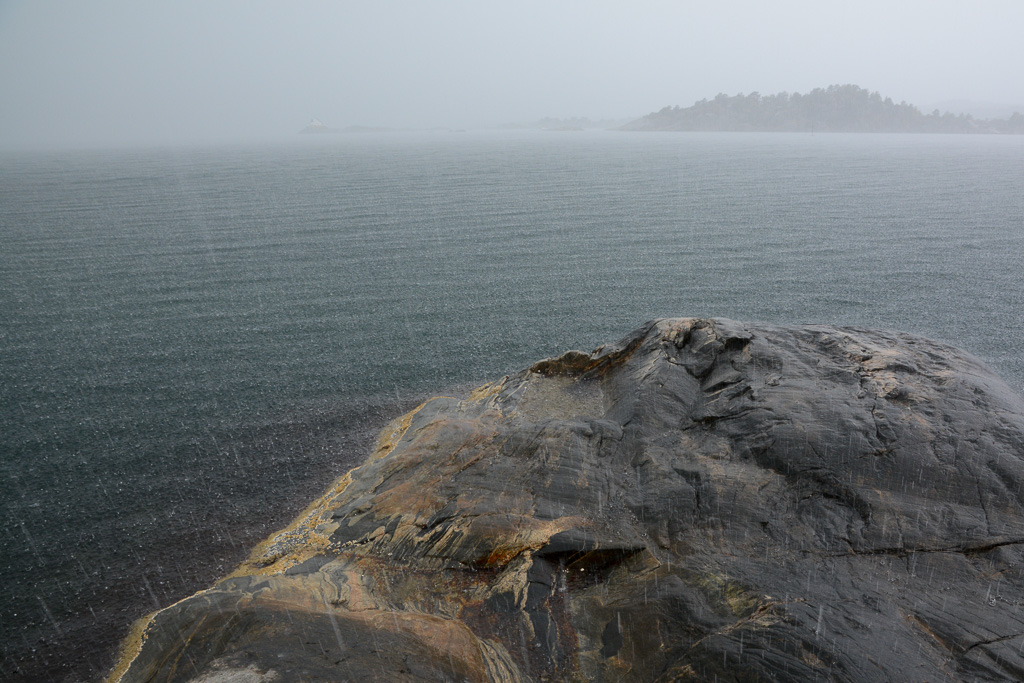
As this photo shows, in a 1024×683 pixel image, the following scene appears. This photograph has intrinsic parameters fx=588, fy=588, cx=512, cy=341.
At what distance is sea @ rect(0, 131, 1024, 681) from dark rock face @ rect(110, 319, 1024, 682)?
1393 millimetres

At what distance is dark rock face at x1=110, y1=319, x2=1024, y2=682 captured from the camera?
4.55m

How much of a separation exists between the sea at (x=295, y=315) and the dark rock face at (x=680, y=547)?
1.39 m

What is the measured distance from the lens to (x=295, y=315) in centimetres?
1408

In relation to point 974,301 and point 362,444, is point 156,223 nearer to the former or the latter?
point 362,444

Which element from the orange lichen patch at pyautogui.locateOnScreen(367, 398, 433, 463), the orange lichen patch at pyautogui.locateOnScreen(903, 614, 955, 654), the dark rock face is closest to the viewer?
the orange lichen patch at pyautogui.locateOnScreen(903, 614, 955, 654)

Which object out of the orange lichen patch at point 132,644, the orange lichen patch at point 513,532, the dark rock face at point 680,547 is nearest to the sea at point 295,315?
the orange lichen patch at point 132,644

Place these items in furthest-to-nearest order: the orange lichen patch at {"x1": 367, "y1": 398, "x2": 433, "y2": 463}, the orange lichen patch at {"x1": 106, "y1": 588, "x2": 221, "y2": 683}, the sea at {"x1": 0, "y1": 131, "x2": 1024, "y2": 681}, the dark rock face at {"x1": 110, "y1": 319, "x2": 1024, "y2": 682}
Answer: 1. the orange lichen patch at {"x1": 367, "y1": 398, "x2": 433, "y2": 463}
2. the sea at {"x1": 0, "y1": 131, "x2": 1024, "y2": 681}
3. the orange lichen patch at {"x1": 106, "y1": 588, "x2": 221, "y2": 683}
4. the dark rock face at {"x1": 110, "y1": 319, "x2": 1024, "y2": 682}

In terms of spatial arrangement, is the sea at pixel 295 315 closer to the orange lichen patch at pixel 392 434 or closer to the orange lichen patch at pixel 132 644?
the orange lichen patch at pixel 132 644

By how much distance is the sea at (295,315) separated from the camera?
725 centimetres

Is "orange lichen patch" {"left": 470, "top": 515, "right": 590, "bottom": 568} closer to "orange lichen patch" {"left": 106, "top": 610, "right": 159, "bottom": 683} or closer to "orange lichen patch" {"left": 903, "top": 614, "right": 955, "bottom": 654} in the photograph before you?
"orange lichen patch" {"left": 903, "top": 614, "right": 955, "bottom": 654}

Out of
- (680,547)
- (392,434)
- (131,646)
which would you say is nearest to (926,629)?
(680,547)

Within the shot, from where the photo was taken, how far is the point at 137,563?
680 cm

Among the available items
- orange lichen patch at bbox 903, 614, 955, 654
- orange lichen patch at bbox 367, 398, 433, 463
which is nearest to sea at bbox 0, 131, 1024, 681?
orange lichen patch at bbox 367, 398, 433, 463

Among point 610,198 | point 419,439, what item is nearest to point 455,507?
point 419,439
